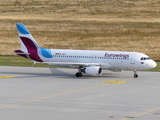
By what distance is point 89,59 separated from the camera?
55.2 metres

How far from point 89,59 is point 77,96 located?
1493cm

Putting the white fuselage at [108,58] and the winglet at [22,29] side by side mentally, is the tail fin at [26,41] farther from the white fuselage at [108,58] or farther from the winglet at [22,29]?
the white fuselage at [108,58]

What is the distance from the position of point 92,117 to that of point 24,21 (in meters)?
93.0

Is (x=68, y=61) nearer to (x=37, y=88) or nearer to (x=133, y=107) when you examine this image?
(x=37, y=88)

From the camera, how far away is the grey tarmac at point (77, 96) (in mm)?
32719

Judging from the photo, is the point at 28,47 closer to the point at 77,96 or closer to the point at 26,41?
the point at 26,41

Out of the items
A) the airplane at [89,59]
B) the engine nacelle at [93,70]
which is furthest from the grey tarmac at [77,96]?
the airplane at [89,59]

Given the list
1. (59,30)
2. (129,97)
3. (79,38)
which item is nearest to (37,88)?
(129,97)

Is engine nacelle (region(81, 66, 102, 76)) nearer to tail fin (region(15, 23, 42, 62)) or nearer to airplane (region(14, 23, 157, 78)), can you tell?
airplane (region(14, 23, 157, 78))

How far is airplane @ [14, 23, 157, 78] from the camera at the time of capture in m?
53.2

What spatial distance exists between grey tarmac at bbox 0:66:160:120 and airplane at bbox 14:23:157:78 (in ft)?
4.18

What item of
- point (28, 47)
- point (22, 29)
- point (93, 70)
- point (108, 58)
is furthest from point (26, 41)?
point (108, 58)

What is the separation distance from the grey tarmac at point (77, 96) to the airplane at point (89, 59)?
4.18 ft

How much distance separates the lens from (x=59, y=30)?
114 m
